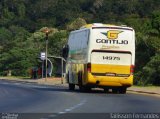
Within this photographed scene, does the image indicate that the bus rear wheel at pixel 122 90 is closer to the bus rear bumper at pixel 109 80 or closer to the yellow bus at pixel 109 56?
the yellow bus at pixel 109 56

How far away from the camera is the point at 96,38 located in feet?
123

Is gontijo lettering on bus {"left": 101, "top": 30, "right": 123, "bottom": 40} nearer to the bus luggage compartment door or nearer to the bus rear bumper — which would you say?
the bus luggage compartment door

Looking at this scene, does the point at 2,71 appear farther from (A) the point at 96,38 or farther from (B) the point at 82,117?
(B) the point at 82,117

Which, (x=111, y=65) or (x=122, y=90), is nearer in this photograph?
(x=111, y=65)

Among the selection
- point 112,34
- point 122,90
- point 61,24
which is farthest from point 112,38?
point 61,24

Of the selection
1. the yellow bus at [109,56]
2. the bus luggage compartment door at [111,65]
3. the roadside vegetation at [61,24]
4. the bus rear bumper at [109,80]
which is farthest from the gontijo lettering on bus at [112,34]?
the roadside vegetation at [61,24]

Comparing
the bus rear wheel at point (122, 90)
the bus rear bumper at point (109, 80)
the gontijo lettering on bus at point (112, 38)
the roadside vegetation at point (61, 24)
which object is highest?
the roadside vegetation at point (61, 24)

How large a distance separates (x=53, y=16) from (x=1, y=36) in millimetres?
13559

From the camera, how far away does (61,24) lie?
151 meters

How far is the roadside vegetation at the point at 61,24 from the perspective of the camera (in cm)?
5922

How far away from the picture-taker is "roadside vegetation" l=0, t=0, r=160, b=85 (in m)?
59.2

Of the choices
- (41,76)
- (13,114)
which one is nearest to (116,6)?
(41,76)

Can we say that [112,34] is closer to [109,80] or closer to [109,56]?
[109,56]

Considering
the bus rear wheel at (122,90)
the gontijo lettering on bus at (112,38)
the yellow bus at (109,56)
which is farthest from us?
the bus rear wheel at (122,90)
